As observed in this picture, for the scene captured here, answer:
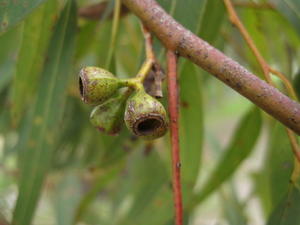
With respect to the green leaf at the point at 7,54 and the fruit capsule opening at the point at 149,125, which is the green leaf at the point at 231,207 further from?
the fruit capsule opening at the point at 149,125

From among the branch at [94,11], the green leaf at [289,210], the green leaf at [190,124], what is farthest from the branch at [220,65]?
the branch at [94,11]

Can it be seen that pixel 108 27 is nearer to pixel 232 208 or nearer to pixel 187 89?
pixel 187 89

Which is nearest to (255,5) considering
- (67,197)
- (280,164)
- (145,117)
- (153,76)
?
(280,164)

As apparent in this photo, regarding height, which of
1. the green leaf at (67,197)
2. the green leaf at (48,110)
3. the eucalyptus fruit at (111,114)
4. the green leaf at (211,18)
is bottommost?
the green leaf at (67,197)

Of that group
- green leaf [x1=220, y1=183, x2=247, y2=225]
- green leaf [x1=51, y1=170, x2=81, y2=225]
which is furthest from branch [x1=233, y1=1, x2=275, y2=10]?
green leaf [x1=51, y1=170, x2=81, y2=225]

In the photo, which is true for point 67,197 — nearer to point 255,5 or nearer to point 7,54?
point 7,54
